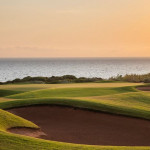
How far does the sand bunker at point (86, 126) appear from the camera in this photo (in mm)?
10211

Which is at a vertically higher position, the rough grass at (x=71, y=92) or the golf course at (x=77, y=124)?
the rough grass at (x=71, y=92)

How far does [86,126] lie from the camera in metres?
11.9

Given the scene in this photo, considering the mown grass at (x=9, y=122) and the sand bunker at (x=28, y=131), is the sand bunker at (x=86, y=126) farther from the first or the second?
the mown grass at (x=9, y=122)

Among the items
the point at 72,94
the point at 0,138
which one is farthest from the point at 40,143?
the point at 72,94

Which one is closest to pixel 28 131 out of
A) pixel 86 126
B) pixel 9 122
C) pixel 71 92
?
pixel 9 122

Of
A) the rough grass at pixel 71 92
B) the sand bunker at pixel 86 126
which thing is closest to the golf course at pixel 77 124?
the sand bunker at pixel 86 126

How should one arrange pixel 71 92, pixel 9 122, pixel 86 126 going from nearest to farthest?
pixel 9 122 < pixel 86 126 < pixel 71 92

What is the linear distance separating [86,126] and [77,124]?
47 centimetres

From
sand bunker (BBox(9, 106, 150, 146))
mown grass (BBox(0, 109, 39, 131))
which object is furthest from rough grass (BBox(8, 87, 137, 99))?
mown grass (BBox(0, 109, 39, 131))

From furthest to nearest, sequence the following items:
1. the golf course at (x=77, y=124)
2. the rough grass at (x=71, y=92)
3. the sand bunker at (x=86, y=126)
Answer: the rough grass at (x=71, y=92)
the sand bunker at (x=86, y=126)
the golf course at (x=77, y=124)

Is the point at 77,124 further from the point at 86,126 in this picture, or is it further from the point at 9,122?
the point at 9,122

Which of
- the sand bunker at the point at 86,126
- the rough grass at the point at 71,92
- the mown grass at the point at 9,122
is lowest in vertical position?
the sand bunker at the point at 86,126

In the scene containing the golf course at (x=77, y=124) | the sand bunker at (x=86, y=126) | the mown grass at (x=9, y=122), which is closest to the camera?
the golf course at (x=77, y=124)

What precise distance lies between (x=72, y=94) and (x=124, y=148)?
12068 millimetres
